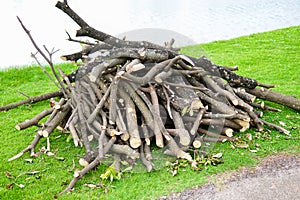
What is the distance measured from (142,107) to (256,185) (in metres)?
1.81

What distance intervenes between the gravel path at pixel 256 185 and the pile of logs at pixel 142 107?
62 cm

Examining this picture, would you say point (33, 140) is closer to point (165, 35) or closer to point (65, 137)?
point (65, 137)

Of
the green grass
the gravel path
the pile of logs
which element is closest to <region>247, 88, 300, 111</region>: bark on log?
the green grass

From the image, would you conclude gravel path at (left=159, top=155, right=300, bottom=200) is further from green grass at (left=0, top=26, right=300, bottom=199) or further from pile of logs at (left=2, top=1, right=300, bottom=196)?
pile of logs at (left=2, top=1, right=300, bottom=196)

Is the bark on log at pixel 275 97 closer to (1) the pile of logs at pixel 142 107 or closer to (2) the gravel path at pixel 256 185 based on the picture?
(1) the pile of logs at pixel 142 107

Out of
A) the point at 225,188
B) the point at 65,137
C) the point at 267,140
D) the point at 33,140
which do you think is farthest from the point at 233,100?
the point at 33,140

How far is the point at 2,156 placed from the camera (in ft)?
18.3

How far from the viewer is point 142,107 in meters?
5.31

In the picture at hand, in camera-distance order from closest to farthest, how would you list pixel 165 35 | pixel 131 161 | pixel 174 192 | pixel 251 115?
pixel 174 192 < pixel 131 161 < pixel 251 115 < pixel 165 35

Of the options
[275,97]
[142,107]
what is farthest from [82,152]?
[275,97]

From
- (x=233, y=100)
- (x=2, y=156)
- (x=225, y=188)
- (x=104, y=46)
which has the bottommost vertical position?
(x=2, y=156)

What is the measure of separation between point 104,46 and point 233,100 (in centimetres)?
223

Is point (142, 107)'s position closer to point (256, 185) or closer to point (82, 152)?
point (82, 152)

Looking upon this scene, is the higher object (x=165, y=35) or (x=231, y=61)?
(x=165, y=35)
